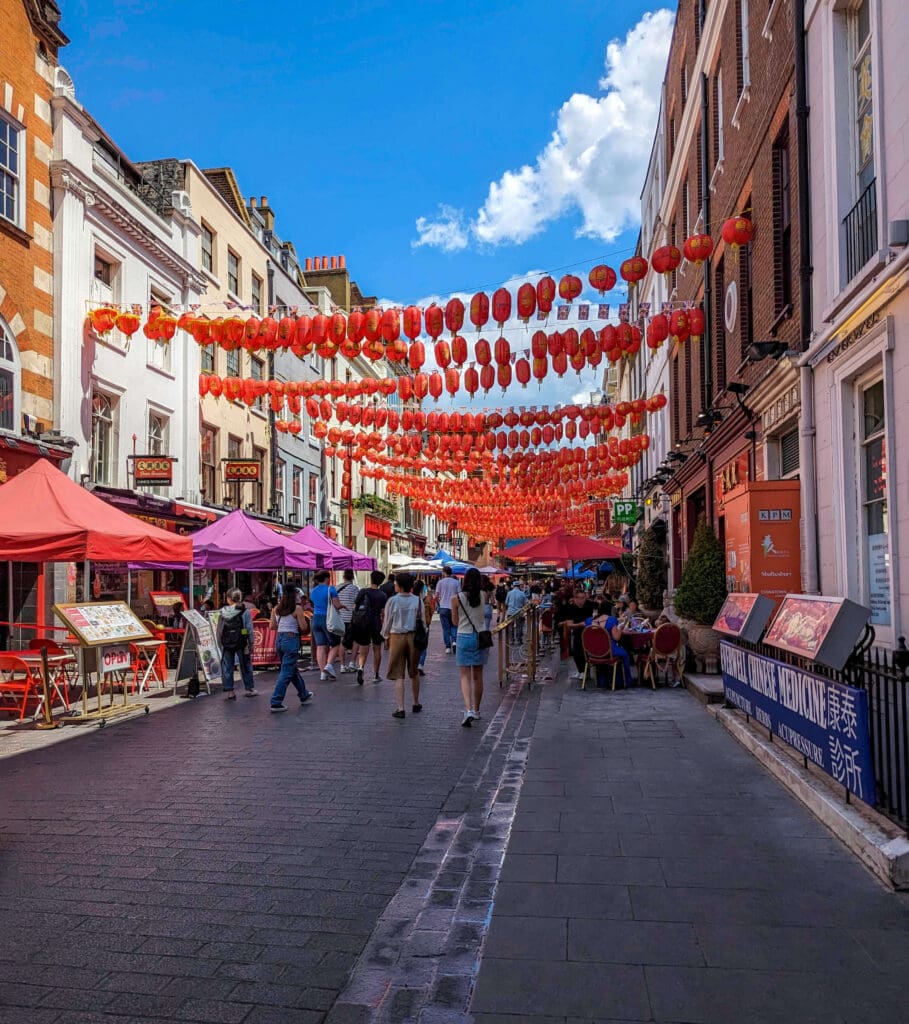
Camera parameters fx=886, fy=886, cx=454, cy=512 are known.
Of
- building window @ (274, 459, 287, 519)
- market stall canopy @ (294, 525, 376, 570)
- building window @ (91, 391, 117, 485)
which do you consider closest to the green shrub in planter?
market stall canopy @ (294, 525, 376, 570)

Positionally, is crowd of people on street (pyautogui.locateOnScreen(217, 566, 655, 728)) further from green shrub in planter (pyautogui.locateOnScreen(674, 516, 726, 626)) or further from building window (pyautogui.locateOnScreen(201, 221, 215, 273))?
building window (pyautogui.locateOnScreen(201, 221, 215, 273))

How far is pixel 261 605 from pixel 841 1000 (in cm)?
2199

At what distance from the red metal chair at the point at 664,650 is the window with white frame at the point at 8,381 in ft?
36.3

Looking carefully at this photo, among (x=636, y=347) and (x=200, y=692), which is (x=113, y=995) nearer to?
(x=200, y=692)

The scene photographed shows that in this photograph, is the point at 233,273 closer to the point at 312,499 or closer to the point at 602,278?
the point at 312,499

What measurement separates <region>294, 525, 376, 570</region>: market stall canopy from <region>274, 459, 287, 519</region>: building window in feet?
28.7

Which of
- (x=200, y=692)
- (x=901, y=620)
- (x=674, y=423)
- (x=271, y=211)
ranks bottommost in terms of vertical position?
(x=200, y=692)

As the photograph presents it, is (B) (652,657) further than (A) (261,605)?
No

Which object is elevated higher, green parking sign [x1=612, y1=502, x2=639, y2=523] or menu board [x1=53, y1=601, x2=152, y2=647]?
green parking sign [x1=612, y1=502, x2=639, y2=523]

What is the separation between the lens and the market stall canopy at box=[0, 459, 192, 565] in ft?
33.8

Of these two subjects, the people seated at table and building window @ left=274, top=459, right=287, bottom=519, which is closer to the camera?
the people seated at table

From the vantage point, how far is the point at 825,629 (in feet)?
19.3

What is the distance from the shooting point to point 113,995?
3428mm

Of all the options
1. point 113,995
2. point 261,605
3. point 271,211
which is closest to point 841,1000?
point 113,995
